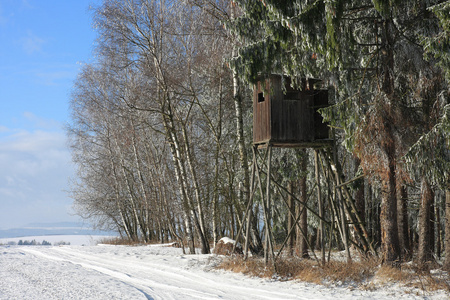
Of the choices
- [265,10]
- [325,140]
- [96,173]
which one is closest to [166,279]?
[325,140]

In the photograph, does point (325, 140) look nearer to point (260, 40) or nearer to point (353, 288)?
point (260, 40)

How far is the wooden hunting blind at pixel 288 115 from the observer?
38.3ft

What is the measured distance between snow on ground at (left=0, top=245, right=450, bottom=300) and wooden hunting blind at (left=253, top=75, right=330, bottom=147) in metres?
3.71

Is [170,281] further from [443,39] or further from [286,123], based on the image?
[443,39]

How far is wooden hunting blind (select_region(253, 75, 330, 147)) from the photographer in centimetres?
1167

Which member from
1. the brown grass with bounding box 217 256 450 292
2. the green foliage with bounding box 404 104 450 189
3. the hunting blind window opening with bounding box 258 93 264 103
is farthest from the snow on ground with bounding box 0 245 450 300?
the hunting blind window opening with bounding box 258 93 264 103

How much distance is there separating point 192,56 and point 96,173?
16229mm

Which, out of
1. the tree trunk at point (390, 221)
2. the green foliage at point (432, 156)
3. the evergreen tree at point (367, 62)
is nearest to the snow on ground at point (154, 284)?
the tree trunk at point (390, 221)

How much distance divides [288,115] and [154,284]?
18.1 ft

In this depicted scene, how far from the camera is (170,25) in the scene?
15.6 metres

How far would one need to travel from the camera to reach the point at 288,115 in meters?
11.8

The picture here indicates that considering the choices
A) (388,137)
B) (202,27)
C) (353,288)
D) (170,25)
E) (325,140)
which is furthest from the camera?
(170,25)

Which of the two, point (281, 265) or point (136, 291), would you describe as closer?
point (136, 291)

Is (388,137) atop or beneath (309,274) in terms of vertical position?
atop
